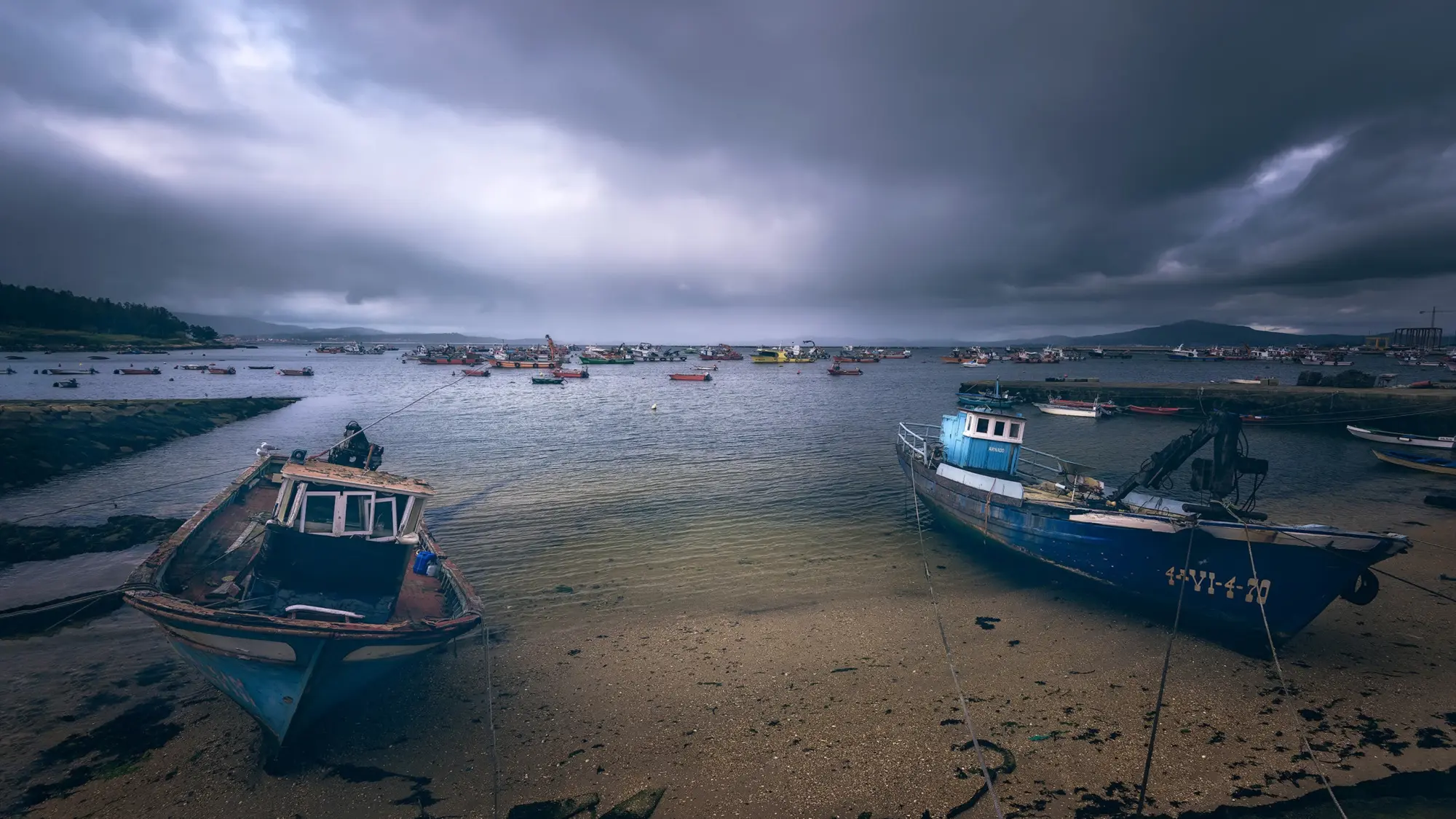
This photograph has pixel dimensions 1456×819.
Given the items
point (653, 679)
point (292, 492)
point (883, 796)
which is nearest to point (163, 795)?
point (292, 492)

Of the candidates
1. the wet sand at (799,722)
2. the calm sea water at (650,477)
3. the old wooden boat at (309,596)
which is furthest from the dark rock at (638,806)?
the calm sea water at (650,477)

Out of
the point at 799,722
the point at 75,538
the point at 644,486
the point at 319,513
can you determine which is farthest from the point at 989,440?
the point at 75,538

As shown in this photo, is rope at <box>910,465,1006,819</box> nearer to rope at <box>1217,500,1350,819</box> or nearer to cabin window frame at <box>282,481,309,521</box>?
rope at <box>1217,500,1350,819</box>

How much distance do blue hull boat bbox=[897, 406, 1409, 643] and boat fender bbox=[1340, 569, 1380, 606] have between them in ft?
0.07

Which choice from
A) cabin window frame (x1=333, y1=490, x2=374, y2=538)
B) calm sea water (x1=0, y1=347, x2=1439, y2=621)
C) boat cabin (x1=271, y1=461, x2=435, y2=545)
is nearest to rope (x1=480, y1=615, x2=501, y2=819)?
calm sea water (x1=0, y1=347, x2=1439, y2=621)

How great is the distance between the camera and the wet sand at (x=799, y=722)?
8.55 meters

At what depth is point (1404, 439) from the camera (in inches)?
1412

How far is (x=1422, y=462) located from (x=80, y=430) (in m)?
73.6

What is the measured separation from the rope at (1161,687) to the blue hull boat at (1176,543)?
73 mm

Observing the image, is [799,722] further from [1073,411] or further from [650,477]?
[1073,411]

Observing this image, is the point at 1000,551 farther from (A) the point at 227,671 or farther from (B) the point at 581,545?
(A) the point at 227,671

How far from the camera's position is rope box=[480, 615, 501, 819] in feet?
27.8

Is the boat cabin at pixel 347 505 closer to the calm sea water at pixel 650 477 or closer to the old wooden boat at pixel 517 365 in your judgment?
the calm sea water at pixel 650 477

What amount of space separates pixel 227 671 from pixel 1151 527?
18.9 m
